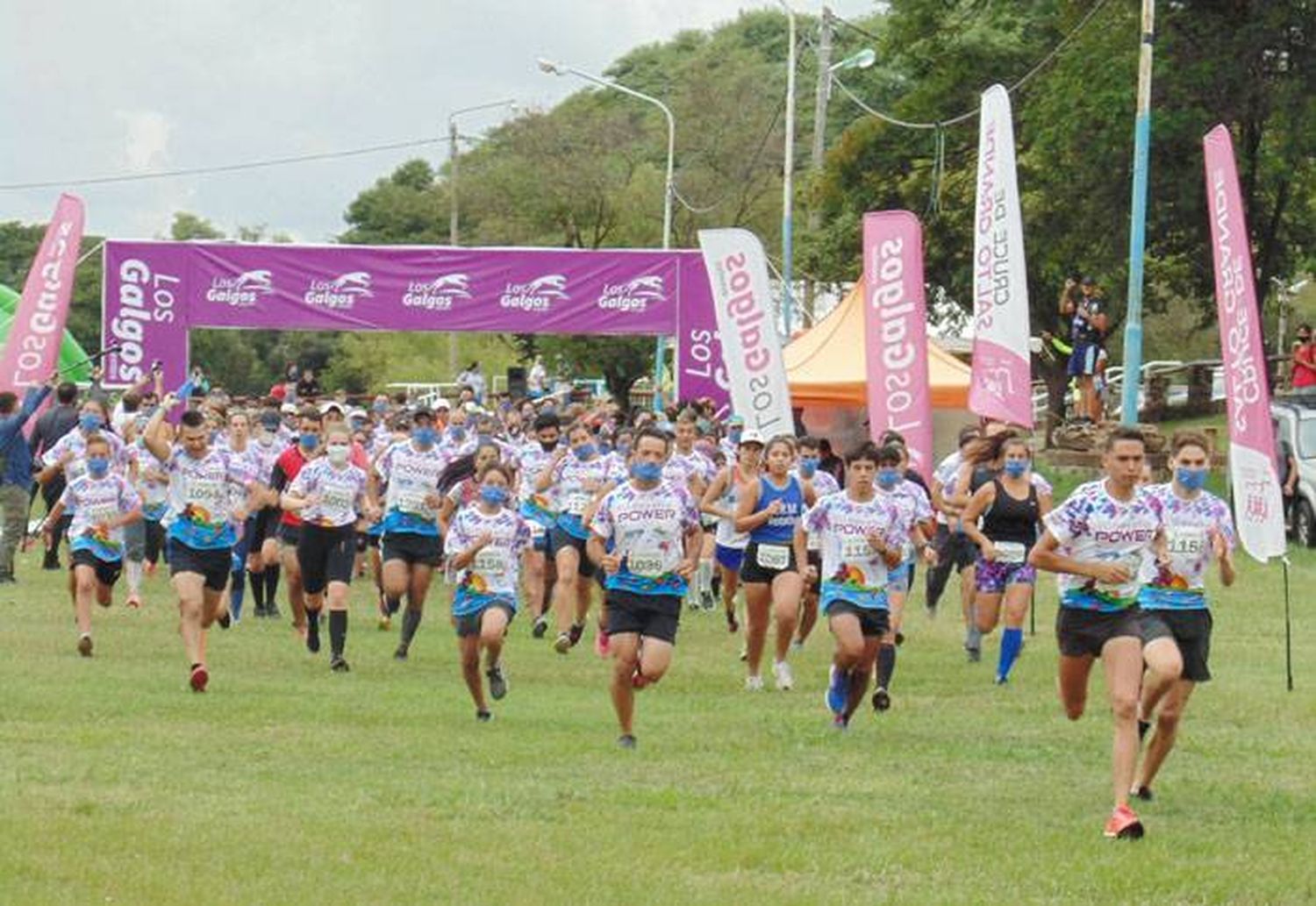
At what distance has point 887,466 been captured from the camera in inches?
629

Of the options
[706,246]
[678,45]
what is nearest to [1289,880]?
[706,246]

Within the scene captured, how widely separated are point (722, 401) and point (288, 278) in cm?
645

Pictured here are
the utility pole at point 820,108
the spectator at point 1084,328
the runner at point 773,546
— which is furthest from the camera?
the utility pole at point 820,108

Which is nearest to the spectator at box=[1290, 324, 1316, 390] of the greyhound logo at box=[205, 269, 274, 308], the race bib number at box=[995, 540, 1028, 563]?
the greyhound logo at box=[205, 269, 274, 308]

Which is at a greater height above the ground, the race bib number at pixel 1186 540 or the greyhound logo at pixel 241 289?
the greyhound logo at pixel 241 289

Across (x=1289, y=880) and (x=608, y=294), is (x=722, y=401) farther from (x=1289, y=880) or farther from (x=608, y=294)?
(x=1289, y=880)

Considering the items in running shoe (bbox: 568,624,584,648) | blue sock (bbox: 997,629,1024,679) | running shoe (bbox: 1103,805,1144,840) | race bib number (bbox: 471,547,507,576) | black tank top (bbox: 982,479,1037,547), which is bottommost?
running shoe (bbox: 1103,805,1144,840)

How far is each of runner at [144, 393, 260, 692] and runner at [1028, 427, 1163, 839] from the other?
22.3 ft

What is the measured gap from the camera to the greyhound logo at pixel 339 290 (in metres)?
35.8

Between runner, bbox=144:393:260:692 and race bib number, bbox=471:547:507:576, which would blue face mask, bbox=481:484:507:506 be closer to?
race bib number, bbox=471:547:507:576

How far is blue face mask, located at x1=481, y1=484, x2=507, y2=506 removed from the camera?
1605 cm

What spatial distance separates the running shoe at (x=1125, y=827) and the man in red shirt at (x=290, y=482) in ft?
32.7

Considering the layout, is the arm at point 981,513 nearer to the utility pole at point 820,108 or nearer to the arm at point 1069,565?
the arm at point 1069,565

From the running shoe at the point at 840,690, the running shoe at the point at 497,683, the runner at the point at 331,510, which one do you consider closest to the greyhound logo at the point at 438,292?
the runner at the point at 331,510
